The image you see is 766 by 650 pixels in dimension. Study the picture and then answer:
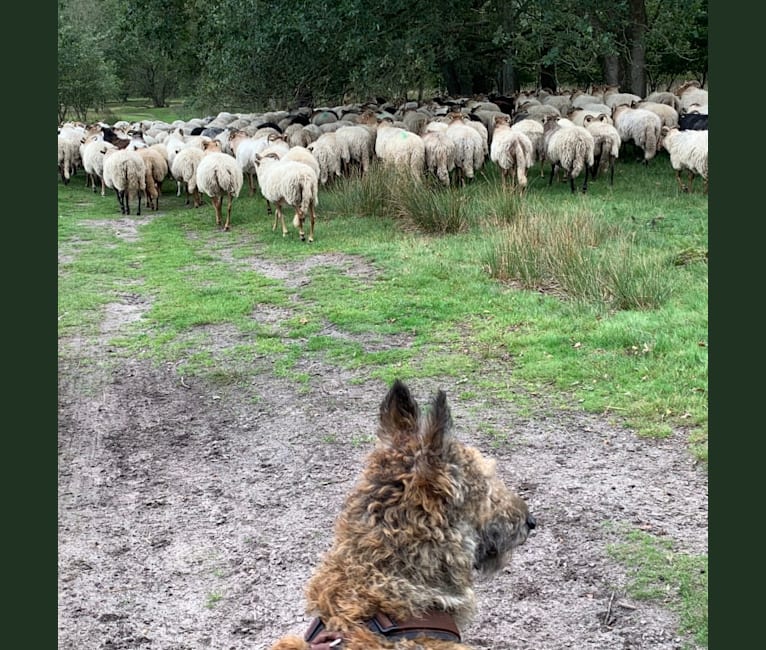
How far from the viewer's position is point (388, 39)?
63.3 feet

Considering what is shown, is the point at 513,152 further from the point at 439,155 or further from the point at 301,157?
the point at 301,157

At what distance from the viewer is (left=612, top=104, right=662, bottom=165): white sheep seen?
19.1 m

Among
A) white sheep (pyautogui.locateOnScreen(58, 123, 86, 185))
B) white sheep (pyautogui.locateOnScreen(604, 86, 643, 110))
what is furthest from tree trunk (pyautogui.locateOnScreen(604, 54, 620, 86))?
white sheep (pyautogui.locateOnScreen(58, 123, 86, 185))

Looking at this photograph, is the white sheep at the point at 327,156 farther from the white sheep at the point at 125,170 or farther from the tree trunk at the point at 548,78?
the tree trunk at the point at 548,78

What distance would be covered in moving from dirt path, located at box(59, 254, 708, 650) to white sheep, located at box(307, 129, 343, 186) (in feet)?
37.7

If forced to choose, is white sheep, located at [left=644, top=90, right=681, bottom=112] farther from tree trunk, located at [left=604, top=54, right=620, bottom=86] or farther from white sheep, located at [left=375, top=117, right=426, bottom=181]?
white sheep, located at [left=375, top=117, right=426, bottom=181]

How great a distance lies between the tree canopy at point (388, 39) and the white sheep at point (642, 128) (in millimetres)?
1681

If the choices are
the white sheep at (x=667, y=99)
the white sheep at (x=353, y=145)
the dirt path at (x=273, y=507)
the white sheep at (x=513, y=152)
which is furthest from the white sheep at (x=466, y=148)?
the dirt path at (x=273, y=507)

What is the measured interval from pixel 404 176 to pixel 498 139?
2787 mm

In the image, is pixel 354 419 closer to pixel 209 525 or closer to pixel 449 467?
pixel 209 525

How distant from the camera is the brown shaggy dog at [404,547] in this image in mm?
2322

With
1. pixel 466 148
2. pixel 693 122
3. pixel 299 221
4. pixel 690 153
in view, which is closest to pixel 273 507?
pixel 299 221

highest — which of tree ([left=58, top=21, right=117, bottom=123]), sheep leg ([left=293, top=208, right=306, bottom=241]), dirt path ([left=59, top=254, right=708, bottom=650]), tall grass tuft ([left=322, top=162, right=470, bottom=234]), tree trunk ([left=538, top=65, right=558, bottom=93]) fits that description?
tree ([left=58, top=21, right=117, bottom=123])

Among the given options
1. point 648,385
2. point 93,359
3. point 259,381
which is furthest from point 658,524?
point 93,359
